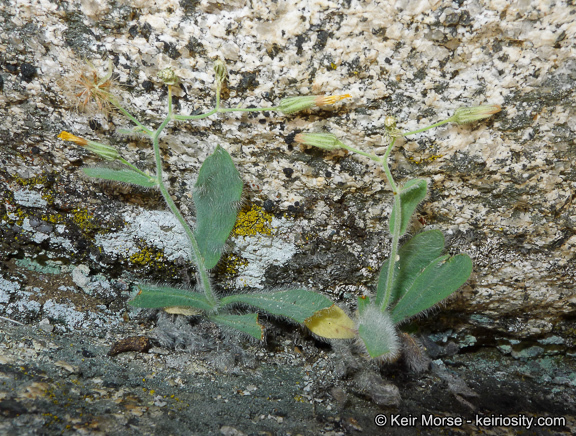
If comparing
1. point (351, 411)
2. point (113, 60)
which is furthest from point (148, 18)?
point (351, 411)

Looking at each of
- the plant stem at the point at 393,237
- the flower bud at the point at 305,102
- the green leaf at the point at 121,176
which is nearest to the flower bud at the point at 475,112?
the plant stem at the point at 393,237

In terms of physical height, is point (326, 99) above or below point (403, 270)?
above

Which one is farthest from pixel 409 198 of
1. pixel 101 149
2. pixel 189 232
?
pixel 101 149

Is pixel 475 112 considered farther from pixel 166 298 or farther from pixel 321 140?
pixel 166 298

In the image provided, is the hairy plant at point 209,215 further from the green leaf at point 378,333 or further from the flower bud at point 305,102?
the green leaf at point 378,333

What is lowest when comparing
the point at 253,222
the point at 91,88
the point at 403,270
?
the point at 403,270

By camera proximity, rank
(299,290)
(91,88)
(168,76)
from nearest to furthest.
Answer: (168,76), (91,88), (299,290)

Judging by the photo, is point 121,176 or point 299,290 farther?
point 299,290

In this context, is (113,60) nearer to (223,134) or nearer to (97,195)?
(223,134)
